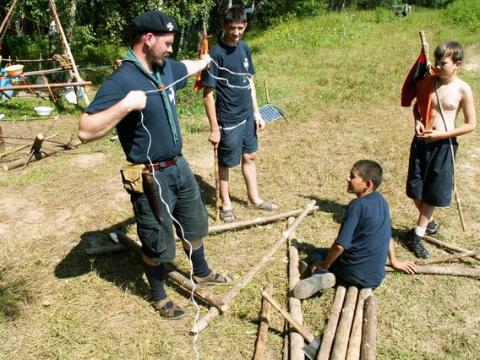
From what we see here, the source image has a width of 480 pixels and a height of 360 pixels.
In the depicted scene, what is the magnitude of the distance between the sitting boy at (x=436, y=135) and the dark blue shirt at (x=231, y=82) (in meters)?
2.00

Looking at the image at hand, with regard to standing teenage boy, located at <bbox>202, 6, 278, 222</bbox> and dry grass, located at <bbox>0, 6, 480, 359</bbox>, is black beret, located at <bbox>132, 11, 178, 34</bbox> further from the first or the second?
dry grass, located at <bbox>0, 6, 480, 359</bbox>

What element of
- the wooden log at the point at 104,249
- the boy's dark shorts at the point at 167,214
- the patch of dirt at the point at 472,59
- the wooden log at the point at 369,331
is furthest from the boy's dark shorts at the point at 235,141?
the patch of dirt at the point at 472,59

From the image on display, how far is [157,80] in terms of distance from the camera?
331 centimetres

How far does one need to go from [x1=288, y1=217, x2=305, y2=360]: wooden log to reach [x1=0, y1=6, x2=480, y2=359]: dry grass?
0.13 meters

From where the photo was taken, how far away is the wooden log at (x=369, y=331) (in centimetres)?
329

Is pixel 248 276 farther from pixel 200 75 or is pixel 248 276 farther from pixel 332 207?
pixel 200 75

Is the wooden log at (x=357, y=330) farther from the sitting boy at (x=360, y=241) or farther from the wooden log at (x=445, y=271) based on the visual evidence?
the wooden log at (x=445, y=271)

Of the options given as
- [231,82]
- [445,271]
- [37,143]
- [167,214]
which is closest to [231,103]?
[231,82]

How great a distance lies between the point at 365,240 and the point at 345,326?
2.56 feet

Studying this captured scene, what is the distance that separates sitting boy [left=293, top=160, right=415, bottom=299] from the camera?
374cm

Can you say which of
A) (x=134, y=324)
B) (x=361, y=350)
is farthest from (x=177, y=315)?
(x=361, y=350)

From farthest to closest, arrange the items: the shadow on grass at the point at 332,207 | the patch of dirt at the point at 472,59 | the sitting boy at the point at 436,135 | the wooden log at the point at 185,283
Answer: the patch of dirt at the point at 472,59
the shadow on grass at the point at 332,207
the sitting boy at the point at 436,135
the wooden log at the point at 185,283

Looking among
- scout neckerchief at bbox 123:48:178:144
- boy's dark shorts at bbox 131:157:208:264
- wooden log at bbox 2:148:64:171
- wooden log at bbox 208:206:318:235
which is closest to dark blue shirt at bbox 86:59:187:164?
scout neckerchief at bbox 123:48:178:144

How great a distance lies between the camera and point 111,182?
671cm
